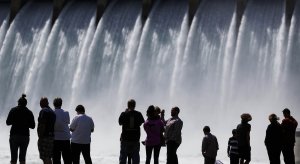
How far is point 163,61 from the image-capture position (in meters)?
30.5

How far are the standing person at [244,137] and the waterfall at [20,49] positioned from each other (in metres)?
20.7

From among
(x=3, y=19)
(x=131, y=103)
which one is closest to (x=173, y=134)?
(x=131, y=103)

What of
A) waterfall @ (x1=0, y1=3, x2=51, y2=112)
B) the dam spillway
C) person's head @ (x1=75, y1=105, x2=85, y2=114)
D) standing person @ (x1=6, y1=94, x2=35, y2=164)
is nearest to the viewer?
person's head @ (x1=75, y1=105, x2=85, y2=114)

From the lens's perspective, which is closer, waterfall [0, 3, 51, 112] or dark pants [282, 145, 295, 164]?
dark pants [282, 145, 295, 164]

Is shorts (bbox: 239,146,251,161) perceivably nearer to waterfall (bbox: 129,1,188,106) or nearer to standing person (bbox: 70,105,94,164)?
standing person (bbox: 70,105,94,164)

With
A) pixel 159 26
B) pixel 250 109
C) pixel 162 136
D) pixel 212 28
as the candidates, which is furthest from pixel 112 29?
pixel 162 136

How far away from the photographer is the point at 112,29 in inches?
1282

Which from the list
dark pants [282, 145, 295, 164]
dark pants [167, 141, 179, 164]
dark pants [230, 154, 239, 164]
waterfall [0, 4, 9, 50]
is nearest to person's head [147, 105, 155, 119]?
dark pants [167, 141, 179, 164]

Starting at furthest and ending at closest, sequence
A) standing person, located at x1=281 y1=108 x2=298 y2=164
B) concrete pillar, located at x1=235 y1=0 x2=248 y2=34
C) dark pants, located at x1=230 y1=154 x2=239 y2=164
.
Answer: concrete pillar, located at x1=235 y1=0 x2=248 y2=34 → dark pants, located at x1=230 y1=154 x2=239 y2=164 → standing person, located at x1=281 y1=108 x2=298 y2=164

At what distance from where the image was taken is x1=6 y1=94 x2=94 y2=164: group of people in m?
12.6

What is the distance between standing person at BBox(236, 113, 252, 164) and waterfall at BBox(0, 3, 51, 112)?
2073cm

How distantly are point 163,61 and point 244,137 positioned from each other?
16.7m

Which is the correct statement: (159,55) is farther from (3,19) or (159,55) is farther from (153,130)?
(153,130)

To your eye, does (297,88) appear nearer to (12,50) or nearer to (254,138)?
(254,138)
